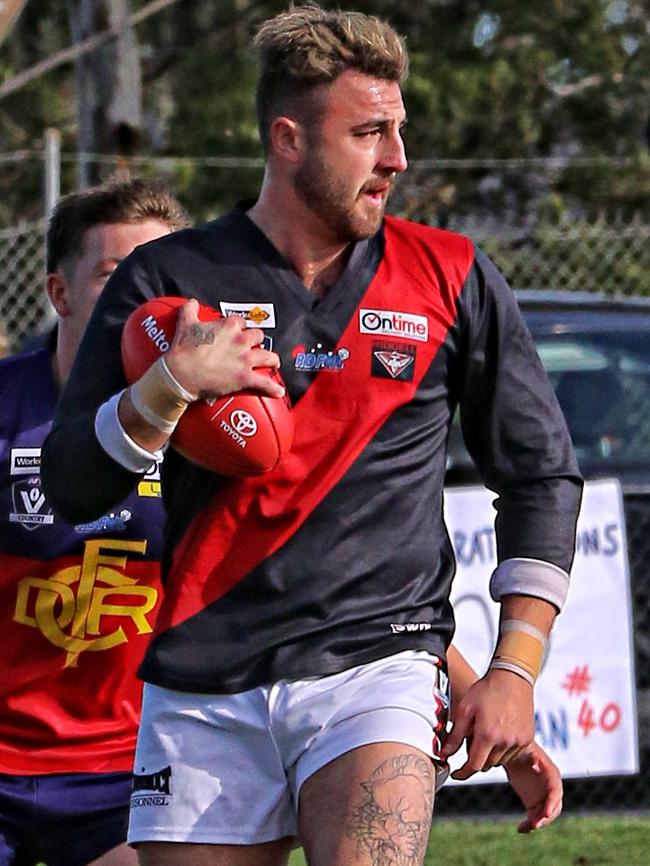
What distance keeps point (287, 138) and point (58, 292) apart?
1.13 metres

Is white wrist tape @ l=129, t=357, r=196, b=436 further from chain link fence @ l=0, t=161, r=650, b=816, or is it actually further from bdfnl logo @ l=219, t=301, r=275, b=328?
chain link fence @ l=0, t=161, r=650, b=816

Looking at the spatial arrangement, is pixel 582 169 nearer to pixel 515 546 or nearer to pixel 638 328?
pixel 638 328

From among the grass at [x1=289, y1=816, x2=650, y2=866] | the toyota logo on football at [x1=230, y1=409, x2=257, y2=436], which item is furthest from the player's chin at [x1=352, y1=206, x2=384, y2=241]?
Answer: the grass at [x1=289, y1=816, x2=650, y2=866]

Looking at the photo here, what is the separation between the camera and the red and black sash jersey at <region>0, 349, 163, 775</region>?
417cm

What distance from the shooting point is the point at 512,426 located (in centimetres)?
353

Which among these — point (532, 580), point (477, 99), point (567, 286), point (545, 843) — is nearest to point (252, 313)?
point (532, 580)

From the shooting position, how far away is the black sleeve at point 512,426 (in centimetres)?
349

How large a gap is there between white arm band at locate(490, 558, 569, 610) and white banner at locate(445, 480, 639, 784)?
12.5ft

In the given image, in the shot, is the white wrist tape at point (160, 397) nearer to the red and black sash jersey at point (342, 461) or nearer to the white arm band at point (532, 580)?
the red and black sash jersey at point (342, 461)

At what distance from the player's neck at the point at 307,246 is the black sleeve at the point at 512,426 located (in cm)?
26

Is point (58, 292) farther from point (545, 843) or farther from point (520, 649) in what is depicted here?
point (545, 843)

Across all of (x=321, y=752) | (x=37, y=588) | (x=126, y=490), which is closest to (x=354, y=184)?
(x=126, y=490)

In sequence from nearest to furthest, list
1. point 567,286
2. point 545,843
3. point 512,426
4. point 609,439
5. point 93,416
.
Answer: point 93,416 → point 512,426 → point 545,843 → point 609,439 → point 567,286

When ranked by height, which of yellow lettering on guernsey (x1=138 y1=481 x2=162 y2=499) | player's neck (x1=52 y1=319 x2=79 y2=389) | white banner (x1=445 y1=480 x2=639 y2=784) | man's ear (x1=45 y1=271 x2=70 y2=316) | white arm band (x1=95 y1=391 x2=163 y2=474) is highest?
white arm band (x1=95 y1=391 x2=163 y2=474)
